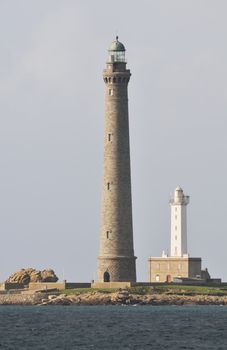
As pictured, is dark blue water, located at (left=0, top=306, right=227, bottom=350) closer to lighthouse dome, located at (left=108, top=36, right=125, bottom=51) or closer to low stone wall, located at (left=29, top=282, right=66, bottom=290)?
low stone wall, located at (left=29, top=282, right=66, bottom=290)

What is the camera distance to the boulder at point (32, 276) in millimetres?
137625

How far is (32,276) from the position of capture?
138 meters

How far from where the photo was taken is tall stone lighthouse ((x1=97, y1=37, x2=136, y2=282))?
126m

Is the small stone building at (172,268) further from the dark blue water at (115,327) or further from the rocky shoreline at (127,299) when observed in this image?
the rocky shoreline at (127,299)

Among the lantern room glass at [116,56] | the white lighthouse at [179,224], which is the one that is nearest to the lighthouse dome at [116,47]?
the lantern room glass at [116,56]

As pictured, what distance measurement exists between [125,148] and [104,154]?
1803 mm

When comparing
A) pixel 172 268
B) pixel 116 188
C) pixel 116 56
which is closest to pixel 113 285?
pixel 116 188

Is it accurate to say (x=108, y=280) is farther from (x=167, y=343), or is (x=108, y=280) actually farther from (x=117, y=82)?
(x=167, y=343)

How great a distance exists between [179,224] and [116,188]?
19545 mm

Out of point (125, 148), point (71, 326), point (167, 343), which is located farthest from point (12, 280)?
point (167, 343)

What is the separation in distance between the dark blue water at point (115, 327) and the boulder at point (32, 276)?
8.80 m

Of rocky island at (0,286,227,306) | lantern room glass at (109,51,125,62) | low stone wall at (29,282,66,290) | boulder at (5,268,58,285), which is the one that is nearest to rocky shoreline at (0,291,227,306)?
rocky island at (0,286,227,306)

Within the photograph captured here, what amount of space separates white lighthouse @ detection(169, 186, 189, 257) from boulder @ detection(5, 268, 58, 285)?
40.1 feet

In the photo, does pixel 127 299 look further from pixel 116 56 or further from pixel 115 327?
pixel 115 327
